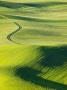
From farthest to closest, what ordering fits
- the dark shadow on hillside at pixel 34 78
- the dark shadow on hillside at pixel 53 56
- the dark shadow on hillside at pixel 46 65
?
the dark shadow on hillside at pixel 53 56 → the dark shadow on hillside at pixel 46 65 → the dark shadow on hillside at pixel 34 78

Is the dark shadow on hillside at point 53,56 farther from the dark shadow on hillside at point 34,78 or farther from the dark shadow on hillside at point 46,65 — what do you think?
the dark shadow on hillside at point 34,78

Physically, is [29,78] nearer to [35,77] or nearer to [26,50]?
[35,77]

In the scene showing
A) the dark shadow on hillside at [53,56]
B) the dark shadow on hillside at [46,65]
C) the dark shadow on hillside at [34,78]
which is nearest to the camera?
the dark shadow on hillside at [34,78]

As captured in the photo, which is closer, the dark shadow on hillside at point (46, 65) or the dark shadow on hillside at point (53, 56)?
the dark shadow on hillside at point (46, 65)

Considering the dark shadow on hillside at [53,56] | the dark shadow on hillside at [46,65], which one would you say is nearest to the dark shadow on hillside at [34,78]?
the dark shadow on hillside at [46,65]

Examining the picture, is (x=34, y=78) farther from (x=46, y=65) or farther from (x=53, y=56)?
(x=53, y=56)

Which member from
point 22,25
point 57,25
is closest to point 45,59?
point 22,25

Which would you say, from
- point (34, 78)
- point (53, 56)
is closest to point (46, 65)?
point (53, 56)
